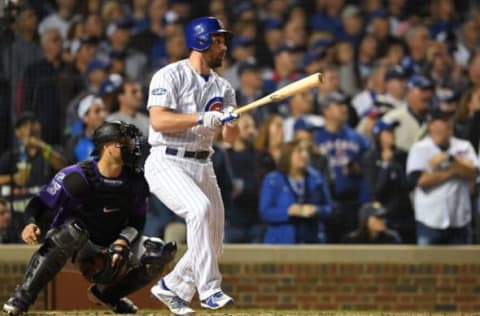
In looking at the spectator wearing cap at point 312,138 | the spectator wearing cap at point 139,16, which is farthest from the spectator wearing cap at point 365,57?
the spectator wearing cap at point 139,16

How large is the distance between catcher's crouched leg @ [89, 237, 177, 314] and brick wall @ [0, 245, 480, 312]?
2800 millimetres

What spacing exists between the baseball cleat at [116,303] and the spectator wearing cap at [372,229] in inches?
134

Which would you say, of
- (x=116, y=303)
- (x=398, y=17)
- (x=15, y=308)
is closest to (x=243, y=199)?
(x=398, y=17)

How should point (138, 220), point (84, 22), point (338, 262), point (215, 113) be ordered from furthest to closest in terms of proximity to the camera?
point (84, 22) < point (338, 262) < point (138, 220) < point (215, 113)

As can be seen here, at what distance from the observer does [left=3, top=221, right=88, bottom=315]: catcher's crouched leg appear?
286 inches

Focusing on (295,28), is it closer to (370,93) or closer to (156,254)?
(370,93)

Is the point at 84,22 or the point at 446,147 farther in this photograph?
the point at 84,22

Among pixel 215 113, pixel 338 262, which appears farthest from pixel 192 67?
Answer: pixel 338 262

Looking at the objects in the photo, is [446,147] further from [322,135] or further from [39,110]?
[39,110]

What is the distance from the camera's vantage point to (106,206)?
7.55m

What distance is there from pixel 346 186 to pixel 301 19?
2314mm

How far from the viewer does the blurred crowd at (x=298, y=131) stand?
10789mm

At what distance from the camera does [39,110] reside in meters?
10.9

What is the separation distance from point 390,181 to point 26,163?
9.98 ft
